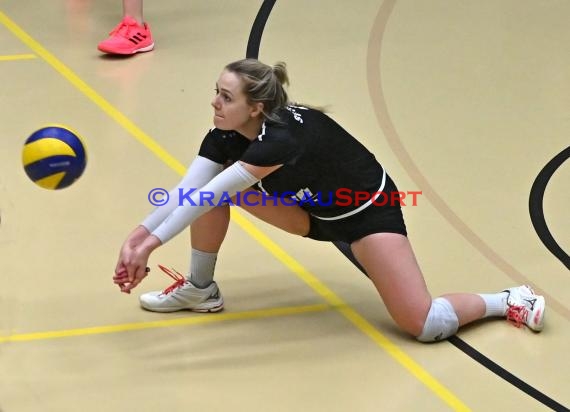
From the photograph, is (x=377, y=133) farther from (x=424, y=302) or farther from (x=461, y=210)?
(x=424, y=302)

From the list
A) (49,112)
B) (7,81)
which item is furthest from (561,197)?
(7,81)

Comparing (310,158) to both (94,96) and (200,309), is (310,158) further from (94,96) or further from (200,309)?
(94,96)

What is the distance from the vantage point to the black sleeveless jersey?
3850 millimetres

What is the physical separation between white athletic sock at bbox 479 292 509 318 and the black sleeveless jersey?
0.61 metres

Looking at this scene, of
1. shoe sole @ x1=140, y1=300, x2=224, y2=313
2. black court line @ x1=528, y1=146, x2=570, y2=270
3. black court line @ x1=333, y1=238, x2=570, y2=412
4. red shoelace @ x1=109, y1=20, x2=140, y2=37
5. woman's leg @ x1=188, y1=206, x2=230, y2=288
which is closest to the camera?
black court line @ x1=333, y1=238, x2=570, y2=412

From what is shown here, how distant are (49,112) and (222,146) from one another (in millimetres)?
1909

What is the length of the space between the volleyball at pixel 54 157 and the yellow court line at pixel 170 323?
0.54 metres

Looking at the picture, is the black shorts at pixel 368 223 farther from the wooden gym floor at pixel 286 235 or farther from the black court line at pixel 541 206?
the black court line at pixel 541 206

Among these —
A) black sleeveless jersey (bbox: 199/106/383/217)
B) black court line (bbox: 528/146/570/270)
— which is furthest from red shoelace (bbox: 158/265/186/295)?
black court line (bbox: 528/146/570/270)

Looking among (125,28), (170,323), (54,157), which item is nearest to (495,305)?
(170,323)

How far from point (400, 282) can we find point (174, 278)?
3.01ft

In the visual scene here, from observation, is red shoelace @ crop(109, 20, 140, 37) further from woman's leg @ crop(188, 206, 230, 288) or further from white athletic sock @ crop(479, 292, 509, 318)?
white athletic sock @ crop(479, 292, 509, 318)

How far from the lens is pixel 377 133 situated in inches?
218

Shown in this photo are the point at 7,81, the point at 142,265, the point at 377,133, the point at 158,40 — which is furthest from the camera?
the point at 158,40
